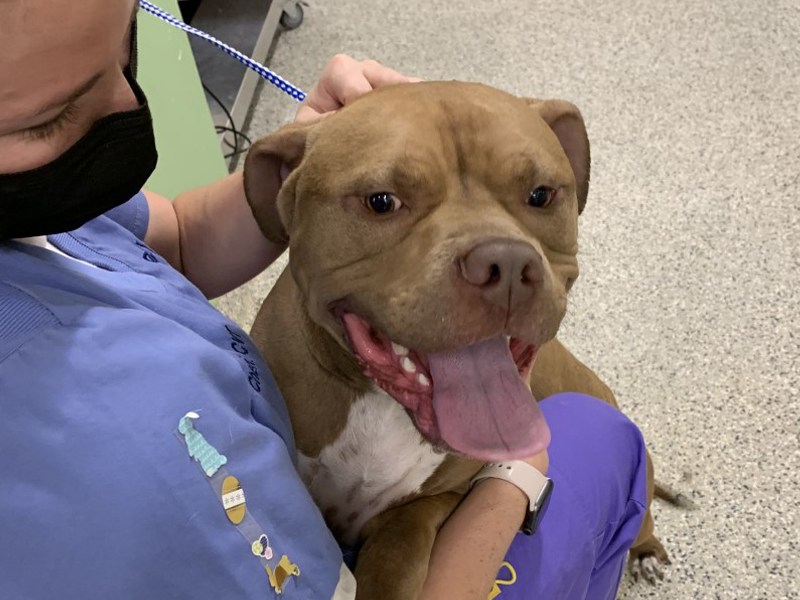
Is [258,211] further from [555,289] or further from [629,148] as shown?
[629,148]

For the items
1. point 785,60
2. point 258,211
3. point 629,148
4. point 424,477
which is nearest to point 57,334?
point 258,211

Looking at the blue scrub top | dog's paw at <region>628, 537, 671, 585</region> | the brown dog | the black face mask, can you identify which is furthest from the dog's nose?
dog's paw at <region>628, 537, 671, 585</region>

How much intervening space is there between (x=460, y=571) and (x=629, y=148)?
6.19 ft

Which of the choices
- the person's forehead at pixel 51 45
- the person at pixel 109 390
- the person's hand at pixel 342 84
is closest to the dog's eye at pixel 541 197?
the person's hand at pixel 342 84

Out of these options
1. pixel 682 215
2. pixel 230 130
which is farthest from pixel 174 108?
pixel 682 215

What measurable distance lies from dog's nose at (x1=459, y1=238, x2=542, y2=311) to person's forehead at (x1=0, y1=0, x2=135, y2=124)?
42 centimetres

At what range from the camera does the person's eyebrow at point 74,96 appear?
2.36 ft

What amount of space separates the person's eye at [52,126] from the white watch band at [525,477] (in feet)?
2.51

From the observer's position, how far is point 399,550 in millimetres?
1070

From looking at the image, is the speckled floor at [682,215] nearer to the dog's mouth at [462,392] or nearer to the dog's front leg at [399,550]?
the dog's front leg at [399,550]

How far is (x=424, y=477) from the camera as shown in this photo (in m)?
1.18

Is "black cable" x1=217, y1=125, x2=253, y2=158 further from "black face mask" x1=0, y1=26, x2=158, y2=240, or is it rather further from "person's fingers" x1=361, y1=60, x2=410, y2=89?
"black face mask" x1=0, y1=26, x2=158, y2=240

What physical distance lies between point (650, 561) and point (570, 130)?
106 centimetres

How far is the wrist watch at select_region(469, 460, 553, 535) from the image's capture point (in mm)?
1188
